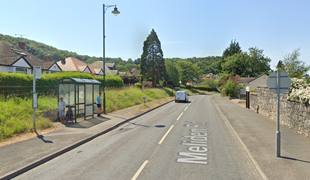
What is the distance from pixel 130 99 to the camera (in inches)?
1120

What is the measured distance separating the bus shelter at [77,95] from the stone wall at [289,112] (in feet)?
41.5

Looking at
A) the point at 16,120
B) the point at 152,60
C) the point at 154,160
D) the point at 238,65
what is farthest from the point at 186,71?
the point at 154,160

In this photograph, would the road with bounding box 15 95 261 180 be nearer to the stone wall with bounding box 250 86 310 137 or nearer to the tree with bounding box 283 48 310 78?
the stone wall with bounding box 250 86 310 137

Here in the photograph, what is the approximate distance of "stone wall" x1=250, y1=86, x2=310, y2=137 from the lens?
965 cm

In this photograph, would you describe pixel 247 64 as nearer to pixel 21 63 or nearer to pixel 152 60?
pixel 152 60

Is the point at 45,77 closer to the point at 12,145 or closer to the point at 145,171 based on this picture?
the point at 12,145

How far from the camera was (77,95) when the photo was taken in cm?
1470

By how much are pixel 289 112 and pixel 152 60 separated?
48.0 metres

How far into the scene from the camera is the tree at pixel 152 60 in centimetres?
5762

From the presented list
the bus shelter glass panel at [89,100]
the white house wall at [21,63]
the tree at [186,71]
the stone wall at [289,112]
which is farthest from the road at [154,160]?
the tree at [186,71]

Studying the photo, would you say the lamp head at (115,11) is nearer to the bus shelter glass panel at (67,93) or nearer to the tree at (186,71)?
the bus shelter glass panel at (67,93)

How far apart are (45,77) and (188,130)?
14.6 meters

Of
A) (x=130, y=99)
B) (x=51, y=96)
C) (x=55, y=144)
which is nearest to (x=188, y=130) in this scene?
(x=55, y=144)

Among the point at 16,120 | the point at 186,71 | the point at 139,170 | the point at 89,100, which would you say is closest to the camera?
the point at 139,170
